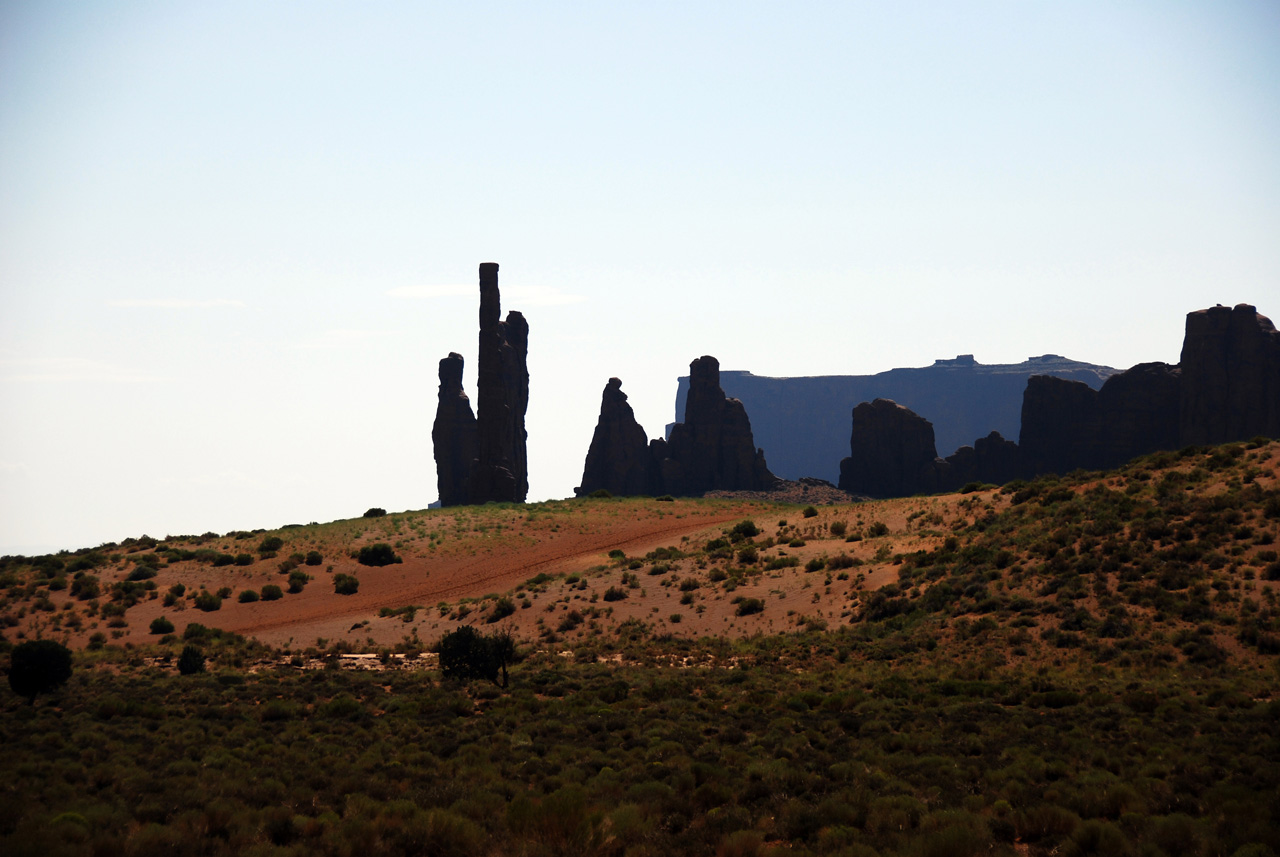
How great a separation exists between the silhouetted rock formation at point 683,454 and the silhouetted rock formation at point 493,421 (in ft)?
40.3

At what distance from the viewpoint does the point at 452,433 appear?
12688 cm

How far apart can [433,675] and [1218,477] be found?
38.6m

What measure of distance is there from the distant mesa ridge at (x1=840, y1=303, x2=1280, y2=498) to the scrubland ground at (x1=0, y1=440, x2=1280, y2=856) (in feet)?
199

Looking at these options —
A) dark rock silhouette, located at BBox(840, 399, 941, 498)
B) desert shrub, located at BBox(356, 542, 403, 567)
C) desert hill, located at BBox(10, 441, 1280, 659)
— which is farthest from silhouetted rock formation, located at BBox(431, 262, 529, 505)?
dark rock silhouette, located at BBox(840, 399, 941, 498)

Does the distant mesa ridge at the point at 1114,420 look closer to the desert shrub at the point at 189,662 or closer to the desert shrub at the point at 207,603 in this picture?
the desert shrub at the point at 207,603

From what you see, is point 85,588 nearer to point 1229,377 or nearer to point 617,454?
point 617,454

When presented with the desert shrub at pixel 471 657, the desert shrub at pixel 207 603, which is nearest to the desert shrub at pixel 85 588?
the desert shrub at pixel 207 603

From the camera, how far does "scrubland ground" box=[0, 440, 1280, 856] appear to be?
15.2 m

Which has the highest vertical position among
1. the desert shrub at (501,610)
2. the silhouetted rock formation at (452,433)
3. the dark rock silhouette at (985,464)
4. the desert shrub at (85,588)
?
the silhouetted rock formation at (452,433)

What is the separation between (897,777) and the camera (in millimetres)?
18203

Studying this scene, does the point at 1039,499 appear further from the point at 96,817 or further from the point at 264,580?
the point at 264,580

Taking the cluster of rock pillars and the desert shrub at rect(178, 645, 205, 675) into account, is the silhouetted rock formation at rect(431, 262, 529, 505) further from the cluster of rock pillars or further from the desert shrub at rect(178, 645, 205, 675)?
the desert shrub at rect(178, 645, 205, 675)

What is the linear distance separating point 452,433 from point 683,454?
3540cm

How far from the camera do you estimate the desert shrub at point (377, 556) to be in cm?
6900
